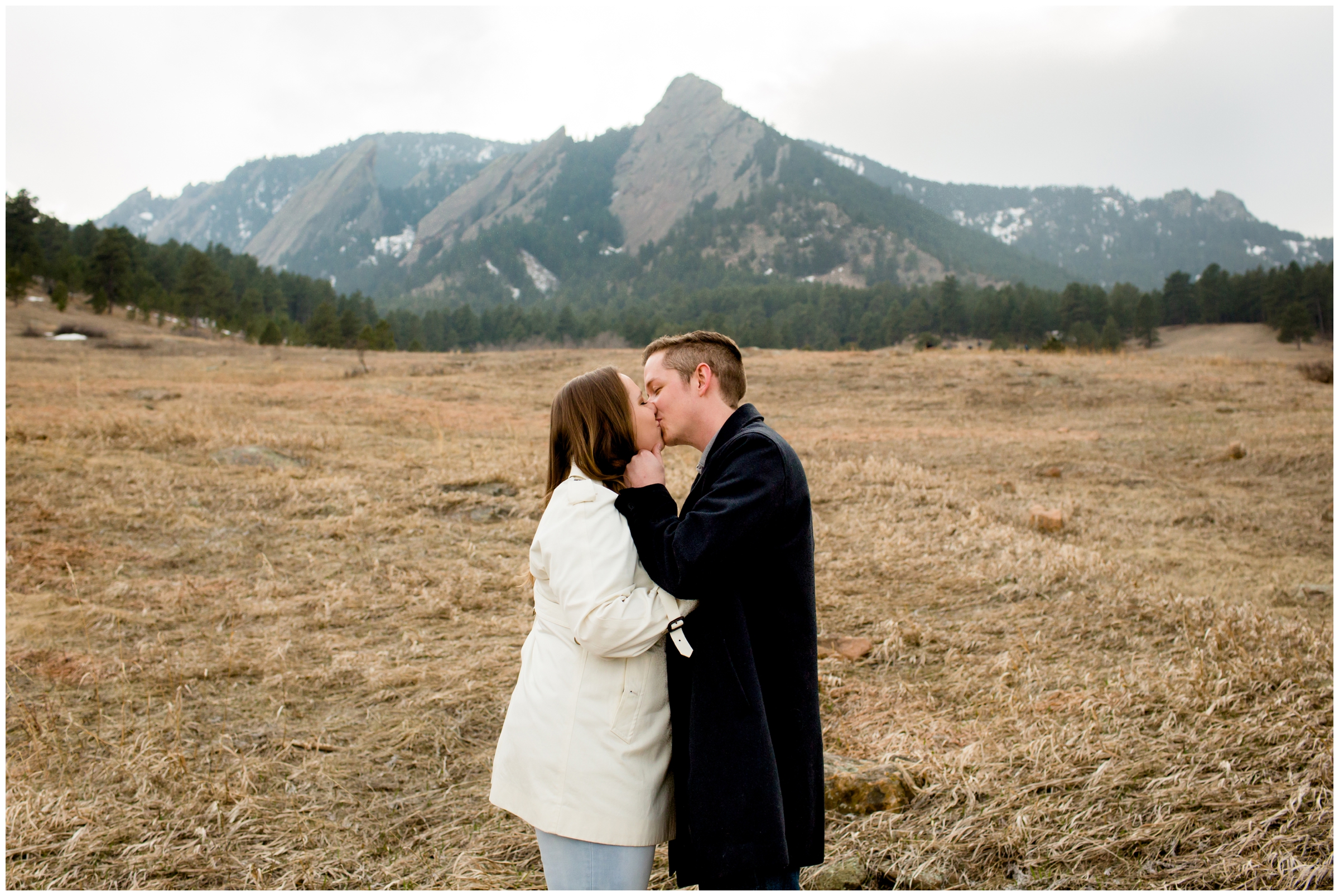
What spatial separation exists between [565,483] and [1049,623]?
548cm

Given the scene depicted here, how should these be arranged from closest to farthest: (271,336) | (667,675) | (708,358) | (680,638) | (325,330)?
(680,638)
(667,675)
(708,358)
(271,336)
(325,330)

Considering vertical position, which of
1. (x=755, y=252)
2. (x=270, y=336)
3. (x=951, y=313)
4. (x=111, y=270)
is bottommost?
(x=270, y=336)

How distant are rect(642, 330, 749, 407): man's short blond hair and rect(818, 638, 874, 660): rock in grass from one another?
3.91 meters

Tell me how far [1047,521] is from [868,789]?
22.5 ft

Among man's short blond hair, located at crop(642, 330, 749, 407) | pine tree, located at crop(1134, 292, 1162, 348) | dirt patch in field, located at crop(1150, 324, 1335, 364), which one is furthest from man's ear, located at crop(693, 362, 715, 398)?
pine tree, located at crop(1134, 292, 1162, 348)

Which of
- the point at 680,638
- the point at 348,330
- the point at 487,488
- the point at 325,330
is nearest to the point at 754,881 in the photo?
the point at 680,638

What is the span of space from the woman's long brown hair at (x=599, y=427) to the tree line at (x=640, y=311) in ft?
132

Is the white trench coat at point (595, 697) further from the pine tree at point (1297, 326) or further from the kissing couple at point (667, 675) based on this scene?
the pine tree at point (1297, 326)

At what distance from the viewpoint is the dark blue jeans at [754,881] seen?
190 cm

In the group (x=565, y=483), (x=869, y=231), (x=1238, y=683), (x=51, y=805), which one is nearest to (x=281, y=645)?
(x=51, y=805)

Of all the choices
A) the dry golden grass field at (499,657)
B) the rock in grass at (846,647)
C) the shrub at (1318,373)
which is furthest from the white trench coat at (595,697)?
the shrub at (1318,373)

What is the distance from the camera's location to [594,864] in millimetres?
1971

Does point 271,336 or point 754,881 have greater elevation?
point 271,336

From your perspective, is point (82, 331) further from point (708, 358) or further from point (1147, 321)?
point (1147, 321)
